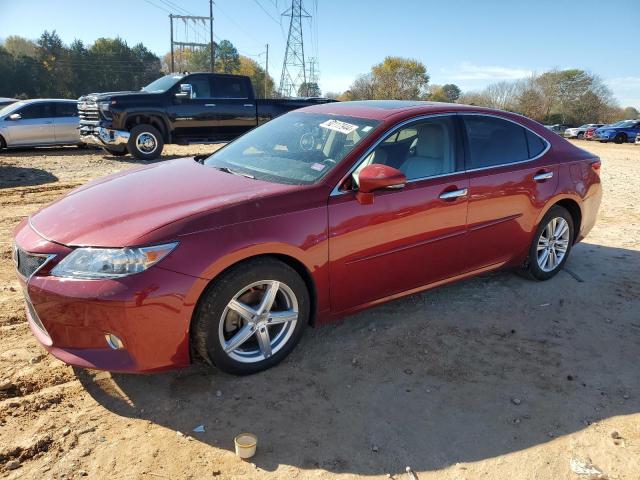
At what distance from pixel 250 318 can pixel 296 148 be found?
1.39 m

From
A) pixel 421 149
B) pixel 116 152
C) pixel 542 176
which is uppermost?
pixel 421 149

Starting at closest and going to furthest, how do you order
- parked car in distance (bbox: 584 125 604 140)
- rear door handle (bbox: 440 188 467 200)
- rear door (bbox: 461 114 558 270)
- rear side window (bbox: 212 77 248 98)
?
rear door handle (bbox: 440 188 467 200)
rear door (bbox: 461 114 558 270)
rear side window (bbox: 212 77 248 98)
parked car in distance (bbox: 584 125 604 140)

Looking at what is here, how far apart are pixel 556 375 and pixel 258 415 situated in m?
1.97

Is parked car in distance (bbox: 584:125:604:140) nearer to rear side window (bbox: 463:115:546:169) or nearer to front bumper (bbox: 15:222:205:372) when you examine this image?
rear side window (bbox: 463:115:546:169)

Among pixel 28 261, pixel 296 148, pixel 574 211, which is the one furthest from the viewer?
pixel 574 211

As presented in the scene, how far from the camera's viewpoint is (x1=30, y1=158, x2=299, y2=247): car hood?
274cm

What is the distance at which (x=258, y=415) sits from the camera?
2777mm

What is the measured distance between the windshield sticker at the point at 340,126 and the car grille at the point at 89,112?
9.62 meters

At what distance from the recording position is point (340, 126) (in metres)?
3.81

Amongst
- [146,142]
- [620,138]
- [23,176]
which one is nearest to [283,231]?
[23,176]

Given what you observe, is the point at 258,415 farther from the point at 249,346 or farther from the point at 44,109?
the point at 44,109

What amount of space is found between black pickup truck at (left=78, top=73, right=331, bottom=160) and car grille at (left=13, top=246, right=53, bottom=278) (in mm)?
9510

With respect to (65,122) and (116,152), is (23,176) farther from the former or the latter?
(65,122)

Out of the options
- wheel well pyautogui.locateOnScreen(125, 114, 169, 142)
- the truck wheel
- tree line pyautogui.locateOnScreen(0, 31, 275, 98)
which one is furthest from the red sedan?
tree line pyautogui.locateOnScreen(0, 31, 275, 98)
